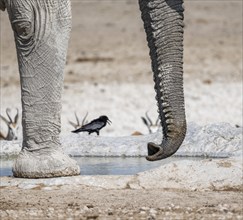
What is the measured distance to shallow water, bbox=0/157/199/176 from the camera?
331 inches

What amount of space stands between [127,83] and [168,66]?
1240cm

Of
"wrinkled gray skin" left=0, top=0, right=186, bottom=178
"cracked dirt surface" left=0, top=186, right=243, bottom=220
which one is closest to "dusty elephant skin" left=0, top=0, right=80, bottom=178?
"wrinkled gray skin" left=0, top=0, right=186, bottom=178

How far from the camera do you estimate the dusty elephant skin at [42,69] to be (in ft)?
24.6

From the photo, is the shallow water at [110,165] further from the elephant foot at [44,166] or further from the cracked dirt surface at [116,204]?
the cracked dirt surface at [116,204]

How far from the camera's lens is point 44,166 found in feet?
24.8

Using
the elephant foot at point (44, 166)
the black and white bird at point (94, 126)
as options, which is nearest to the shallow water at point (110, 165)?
the elephant foot at point (44, 166)

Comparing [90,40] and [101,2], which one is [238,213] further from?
[101,2]

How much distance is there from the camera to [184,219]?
20.7 feet

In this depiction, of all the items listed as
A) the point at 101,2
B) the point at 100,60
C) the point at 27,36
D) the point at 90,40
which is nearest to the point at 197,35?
the point at 90,40

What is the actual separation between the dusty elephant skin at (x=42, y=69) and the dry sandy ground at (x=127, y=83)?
0.43m

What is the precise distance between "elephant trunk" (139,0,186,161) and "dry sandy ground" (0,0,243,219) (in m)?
0.34

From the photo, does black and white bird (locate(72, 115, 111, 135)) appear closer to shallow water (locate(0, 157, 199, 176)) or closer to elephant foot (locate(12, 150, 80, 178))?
shallow water (locate(0, 157, 199, 176))

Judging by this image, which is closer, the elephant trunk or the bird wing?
the elephant trunk

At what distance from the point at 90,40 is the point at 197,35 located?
2.31 metres
